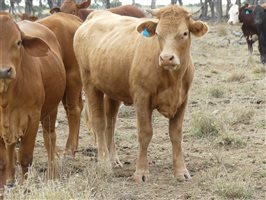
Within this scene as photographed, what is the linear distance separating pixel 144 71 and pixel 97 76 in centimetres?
101

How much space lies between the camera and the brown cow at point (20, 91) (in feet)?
16.9

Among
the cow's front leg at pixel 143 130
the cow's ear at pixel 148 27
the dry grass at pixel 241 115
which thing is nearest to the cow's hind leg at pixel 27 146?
the cow's front leg at pixel 143 130

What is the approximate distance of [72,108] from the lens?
25.8ft

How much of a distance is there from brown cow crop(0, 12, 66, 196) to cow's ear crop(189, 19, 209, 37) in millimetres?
1396

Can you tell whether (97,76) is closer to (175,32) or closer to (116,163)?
(116,163)

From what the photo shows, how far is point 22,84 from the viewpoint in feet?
18.0

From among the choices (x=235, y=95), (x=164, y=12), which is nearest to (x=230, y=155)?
(x=164, y=12)

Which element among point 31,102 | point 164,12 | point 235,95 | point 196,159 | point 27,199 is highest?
point 164,12

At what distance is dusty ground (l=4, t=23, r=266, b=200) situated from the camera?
18.3 feet

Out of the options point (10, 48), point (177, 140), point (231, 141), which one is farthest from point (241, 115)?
point (10, 48)

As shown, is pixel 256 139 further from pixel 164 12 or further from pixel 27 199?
pixel 27 199

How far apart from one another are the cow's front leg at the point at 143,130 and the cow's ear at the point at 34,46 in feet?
3.65

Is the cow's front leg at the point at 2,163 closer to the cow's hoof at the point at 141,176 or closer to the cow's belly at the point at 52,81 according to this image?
the cow's belly at the point at 52,81

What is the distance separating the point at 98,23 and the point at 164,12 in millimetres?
1820
